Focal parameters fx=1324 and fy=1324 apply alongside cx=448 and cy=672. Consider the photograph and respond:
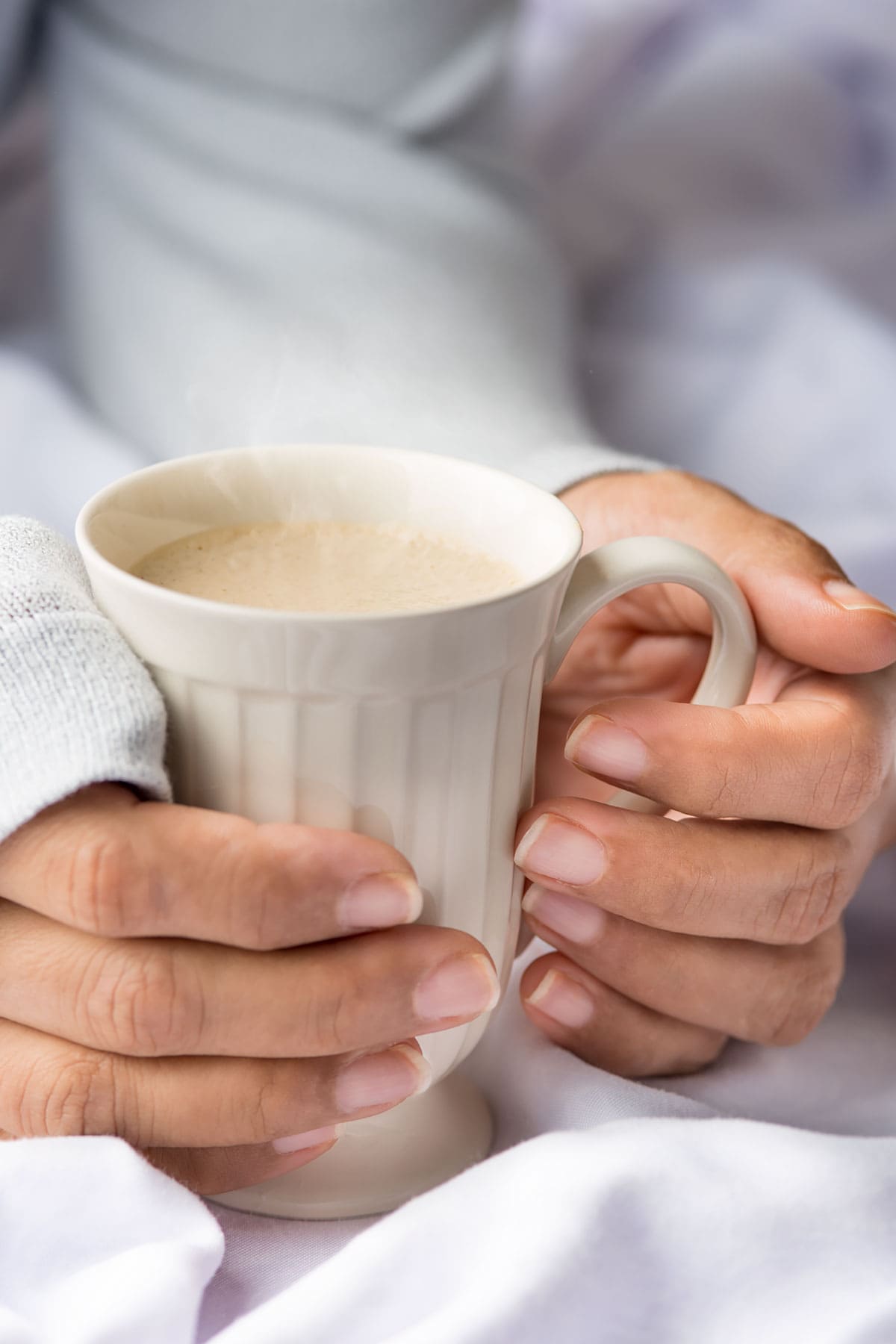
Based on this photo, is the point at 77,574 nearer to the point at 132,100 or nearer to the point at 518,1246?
the point at 518,1246

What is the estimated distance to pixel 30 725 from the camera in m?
0.54

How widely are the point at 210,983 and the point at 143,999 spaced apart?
3 centimetres

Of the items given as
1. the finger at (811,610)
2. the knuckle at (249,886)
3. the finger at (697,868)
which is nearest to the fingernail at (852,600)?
the finger at (811,610)

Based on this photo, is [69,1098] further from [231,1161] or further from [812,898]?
[812,898]

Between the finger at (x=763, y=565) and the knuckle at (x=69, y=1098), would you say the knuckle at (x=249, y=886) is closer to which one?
the knuckle at (x=69, y=1098)

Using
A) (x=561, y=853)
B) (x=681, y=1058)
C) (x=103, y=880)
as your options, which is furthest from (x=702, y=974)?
(x=103, y=880)

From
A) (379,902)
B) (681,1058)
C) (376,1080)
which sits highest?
(379,902)

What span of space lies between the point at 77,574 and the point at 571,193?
1117mm

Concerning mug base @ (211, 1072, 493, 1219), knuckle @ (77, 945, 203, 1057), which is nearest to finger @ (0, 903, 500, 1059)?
knuckle @ (77, 945, 203, 1057)

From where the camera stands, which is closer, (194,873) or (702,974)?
(194,873)

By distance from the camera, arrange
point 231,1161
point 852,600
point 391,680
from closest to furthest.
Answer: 1. point 391,680
2. point 231,1161
3. point 852,600

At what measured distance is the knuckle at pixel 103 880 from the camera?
540mm

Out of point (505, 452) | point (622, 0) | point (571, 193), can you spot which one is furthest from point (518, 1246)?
point (622, 0)

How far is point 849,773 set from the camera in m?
0.72
